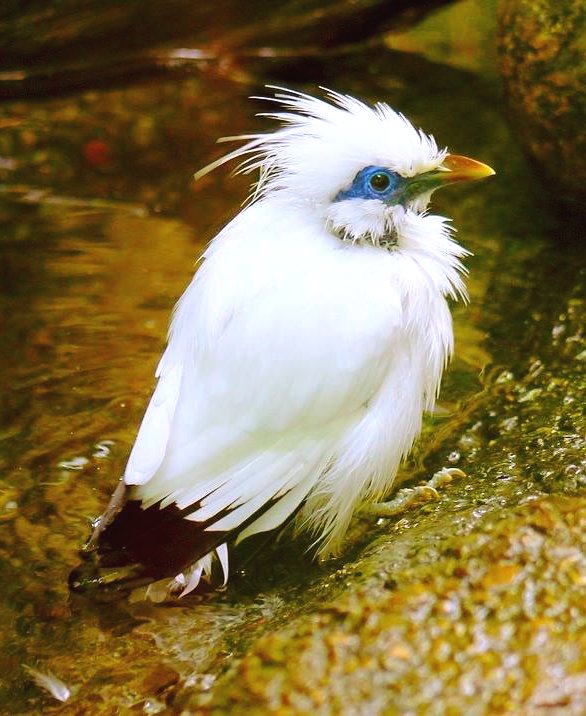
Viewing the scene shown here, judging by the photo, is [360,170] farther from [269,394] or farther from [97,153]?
[97,153]

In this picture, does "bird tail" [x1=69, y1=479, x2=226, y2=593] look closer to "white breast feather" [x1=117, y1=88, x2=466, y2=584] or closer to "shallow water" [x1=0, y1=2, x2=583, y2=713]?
"white breast feather" [x1=117, y1=88, x2=466, y2=584]

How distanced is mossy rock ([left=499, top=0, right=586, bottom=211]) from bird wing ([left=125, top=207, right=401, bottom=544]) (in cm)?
169

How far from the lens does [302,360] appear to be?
262 cm

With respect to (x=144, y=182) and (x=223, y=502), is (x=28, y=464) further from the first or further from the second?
(x=144, y=182)

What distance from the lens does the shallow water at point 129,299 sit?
8.54 feet

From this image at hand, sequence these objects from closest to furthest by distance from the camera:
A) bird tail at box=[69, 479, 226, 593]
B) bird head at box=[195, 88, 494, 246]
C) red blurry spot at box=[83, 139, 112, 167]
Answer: bird tail at box=[69, 479, 226, 593]
bird head at box=[195, 88, 494, 246]
red blurry spot at box=[83, 139, 112, 167]

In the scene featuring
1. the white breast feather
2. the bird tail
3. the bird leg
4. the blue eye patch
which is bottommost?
the bird tail

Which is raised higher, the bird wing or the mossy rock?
the mossy rock

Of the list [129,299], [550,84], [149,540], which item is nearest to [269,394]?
[149,540]

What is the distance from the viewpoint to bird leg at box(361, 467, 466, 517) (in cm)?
289

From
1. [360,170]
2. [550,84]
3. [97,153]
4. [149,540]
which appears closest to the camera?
[149,540]

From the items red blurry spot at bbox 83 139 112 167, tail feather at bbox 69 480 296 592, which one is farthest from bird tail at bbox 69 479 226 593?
red blurry spot at bbox 83 139 112 167

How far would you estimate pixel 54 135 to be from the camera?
5.45 metres

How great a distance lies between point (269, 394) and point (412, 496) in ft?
1.99
